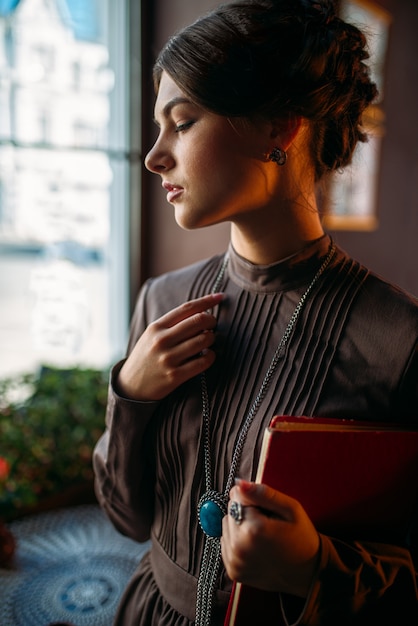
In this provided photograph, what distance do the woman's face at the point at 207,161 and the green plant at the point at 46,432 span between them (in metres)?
1.42

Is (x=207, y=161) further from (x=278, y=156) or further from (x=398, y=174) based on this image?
(x=398, y=174)

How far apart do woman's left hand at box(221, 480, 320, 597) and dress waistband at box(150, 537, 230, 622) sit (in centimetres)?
18

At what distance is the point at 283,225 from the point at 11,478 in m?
1.55

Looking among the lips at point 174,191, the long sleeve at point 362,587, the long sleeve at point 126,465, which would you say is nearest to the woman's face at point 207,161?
the lips at point 174,191

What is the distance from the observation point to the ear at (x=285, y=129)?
66cm

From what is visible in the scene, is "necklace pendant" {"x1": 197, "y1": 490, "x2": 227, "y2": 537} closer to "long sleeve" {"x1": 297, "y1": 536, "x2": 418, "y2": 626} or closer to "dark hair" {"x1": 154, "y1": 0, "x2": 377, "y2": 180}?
"long sleeve" {"x1": 297, "y1": 536, "x2": 418, "y2": 626}

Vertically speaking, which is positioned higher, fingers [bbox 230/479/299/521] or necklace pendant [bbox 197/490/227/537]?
fingers [bbox 230/479/299/521]

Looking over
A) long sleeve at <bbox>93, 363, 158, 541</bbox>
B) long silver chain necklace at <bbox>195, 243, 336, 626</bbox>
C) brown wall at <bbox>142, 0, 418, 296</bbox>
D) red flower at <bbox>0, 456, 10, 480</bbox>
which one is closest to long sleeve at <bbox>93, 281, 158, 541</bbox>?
long sleeve at <bbox>93, 363, 158, 541</bbox>

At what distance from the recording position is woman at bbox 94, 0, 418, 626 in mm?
553

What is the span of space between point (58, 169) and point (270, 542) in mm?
1993

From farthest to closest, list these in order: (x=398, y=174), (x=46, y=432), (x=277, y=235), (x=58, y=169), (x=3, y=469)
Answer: (x=398, y=174) → (x=58, y=169) → (x=46, y=432) → (x=3, y=469) → (x=277, y=235)

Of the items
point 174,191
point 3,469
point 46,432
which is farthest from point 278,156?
point 46,432

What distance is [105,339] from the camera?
2400mm

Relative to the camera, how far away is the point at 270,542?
0.51 metres
